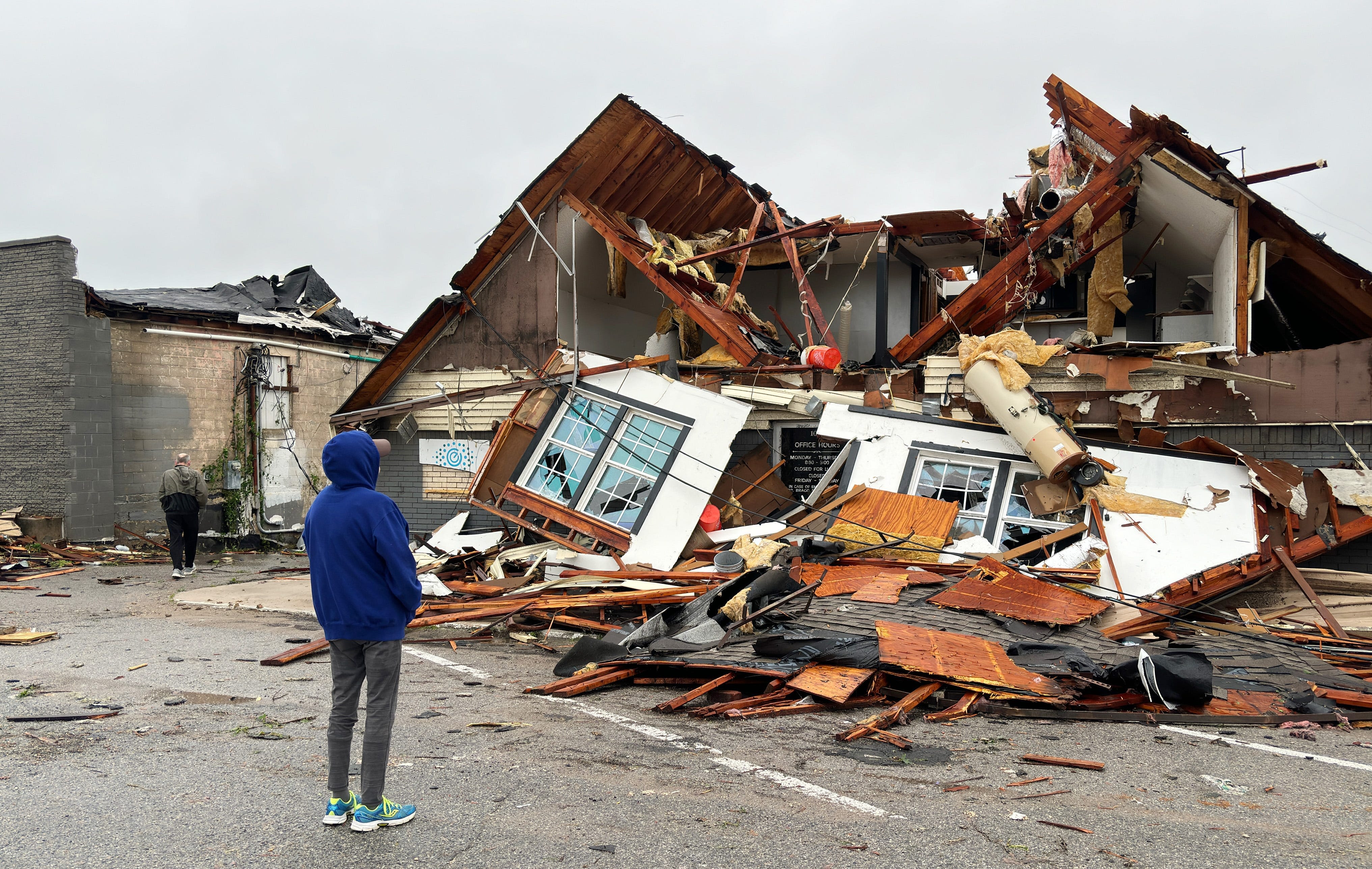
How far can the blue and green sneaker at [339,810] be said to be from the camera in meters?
3.52

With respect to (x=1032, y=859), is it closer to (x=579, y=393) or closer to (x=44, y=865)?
(x=44, y=865)

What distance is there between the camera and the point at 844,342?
14.8 meters

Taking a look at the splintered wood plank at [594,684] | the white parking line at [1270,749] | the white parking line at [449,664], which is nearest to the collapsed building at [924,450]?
the splintered wood plank at [594,684]

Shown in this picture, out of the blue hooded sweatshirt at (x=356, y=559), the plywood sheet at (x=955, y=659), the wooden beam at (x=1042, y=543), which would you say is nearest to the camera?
the blue hooded sweatshirt at (x=356, y=559)

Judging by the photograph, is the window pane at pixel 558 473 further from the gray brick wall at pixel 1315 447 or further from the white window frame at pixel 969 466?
the gray brick wall at pixel 1315 447

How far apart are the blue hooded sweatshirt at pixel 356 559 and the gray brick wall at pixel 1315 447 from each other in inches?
394

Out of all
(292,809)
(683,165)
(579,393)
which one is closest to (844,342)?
(683,165)

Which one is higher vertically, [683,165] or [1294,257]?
[683,165]

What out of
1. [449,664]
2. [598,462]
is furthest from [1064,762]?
[598,462]

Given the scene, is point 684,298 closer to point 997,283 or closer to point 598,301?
point 598,301

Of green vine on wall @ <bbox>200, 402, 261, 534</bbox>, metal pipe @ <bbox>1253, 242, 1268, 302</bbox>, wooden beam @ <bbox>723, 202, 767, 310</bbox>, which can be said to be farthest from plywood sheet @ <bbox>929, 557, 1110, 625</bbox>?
green vine on wall @ <bbox>200, 402, 261, 534</bbox>

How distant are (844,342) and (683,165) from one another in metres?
3.96

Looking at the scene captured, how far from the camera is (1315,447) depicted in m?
9.83

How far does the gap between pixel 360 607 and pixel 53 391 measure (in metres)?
16.4
